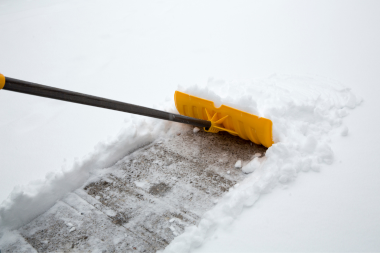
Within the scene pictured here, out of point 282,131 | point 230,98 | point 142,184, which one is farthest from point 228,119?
point 142,184

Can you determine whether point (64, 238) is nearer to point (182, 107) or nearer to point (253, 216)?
point (253, 216)

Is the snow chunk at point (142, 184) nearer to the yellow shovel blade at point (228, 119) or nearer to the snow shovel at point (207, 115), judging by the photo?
the snow shovel at point (207, 115)

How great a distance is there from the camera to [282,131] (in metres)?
2.79

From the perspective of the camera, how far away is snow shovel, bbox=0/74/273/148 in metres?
2.26

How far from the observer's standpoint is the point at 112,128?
3.58 m

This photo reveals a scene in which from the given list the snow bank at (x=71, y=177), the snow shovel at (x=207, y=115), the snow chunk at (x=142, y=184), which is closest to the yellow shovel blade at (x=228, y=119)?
the snow shovel at (x=207, y=115)

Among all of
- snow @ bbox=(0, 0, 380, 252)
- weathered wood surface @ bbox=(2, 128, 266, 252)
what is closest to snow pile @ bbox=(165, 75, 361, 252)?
snow @ bbox=(0, 0, 380, 252)

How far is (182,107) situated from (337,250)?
2067 mm

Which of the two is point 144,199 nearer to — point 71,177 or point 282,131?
point 71,177

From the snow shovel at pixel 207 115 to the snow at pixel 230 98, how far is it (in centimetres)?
11

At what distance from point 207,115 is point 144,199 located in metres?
1.17

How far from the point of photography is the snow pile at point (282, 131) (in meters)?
2.19

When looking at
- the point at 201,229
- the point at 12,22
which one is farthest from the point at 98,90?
the point at 12,22

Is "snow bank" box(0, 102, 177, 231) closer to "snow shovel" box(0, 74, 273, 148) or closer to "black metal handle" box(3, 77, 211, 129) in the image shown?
"snow shovel" box(0, 74, 273, 148)
